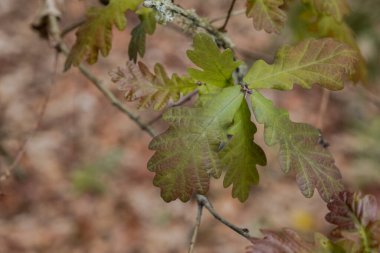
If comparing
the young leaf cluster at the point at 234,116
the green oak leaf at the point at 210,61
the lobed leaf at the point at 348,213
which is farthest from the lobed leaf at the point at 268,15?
the lobed leaf at the point at 348,213

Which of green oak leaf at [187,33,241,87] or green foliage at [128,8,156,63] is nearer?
green oak leaf at [187,33,241,87]

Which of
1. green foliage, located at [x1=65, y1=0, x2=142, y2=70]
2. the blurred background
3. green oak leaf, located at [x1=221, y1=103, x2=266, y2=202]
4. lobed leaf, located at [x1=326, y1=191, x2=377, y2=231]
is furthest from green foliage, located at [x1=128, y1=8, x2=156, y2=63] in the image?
the blurred background

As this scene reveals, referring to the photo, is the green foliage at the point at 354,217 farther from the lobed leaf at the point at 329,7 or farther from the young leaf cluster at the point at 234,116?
the lobed leaf at the point at 329,7

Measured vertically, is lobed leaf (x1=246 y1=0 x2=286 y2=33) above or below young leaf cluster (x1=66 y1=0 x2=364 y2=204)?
above

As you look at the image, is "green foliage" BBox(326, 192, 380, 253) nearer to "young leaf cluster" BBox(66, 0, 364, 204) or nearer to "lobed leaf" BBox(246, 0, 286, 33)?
"young leaf cluster" BBox(66, 0, 364, 204)

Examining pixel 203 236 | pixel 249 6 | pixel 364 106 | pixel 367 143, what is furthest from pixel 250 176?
pixel 364 106

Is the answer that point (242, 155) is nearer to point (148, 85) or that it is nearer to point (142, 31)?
point (148, 85)

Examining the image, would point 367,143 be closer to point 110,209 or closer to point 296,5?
point 296,5
